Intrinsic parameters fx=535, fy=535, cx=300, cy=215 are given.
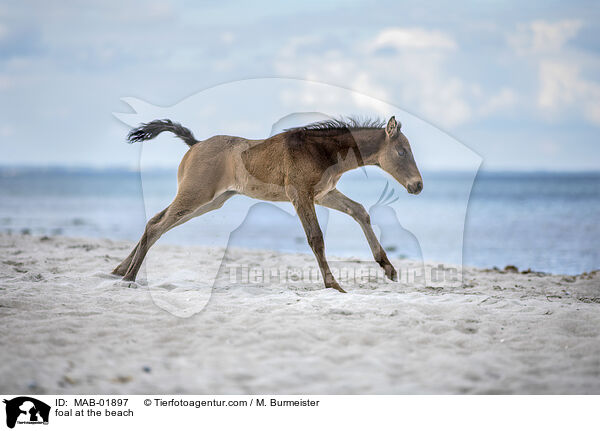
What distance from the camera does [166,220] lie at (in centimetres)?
570

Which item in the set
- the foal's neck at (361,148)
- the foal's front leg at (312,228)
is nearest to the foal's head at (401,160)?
the foal's neck at (361,148)

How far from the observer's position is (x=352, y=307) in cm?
463

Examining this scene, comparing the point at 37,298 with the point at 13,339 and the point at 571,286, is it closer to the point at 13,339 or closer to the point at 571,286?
the point at 13,339

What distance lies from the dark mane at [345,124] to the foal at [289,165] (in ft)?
0.03

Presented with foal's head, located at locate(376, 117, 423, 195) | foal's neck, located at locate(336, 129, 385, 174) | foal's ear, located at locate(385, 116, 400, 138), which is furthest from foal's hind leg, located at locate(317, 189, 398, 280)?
foal's ear, located at locate(385, 116, 400, 138)

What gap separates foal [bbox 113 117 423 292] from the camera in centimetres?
551

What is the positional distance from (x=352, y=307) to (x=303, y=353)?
1235mm

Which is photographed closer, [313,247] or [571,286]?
[313,247]

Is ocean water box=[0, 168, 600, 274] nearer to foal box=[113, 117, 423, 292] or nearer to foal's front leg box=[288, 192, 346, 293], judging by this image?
foal box=[113, 117, 423, 292]

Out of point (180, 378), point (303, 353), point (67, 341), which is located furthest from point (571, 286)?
point (67, 341)

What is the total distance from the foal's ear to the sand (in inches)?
63.6
